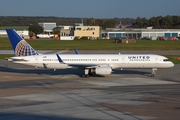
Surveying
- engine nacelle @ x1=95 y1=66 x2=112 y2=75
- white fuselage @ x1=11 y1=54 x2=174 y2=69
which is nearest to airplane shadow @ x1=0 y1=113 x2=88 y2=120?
engine nacelle @ x1=95 y1=66 x2=112 y2=75

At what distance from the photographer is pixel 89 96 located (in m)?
32.5

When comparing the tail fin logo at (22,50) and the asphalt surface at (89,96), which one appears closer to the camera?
the asphalt surface at (89,96)

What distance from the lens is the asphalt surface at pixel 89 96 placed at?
24828 millimetres

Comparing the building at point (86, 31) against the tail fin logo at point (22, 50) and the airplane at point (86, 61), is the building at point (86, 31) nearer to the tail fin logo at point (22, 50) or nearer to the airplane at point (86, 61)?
the tail fin logo at point (22, 50)

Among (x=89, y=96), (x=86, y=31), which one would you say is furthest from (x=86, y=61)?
(x=86, y=31)

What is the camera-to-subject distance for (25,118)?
23.6m

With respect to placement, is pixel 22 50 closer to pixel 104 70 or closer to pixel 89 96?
pixel 104 70

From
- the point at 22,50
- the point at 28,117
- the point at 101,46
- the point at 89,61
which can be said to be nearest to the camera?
the point at 28,117

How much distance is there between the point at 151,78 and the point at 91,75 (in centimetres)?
701

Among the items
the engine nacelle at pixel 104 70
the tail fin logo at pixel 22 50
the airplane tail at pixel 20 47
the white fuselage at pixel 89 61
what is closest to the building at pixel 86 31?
the airplane tail at pixel 20 47

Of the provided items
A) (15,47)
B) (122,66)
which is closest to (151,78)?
(122,66)

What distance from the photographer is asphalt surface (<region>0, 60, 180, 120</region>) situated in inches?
977

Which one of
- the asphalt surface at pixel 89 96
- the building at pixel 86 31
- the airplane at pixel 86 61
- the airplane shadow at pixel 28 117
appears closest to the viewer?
the airplane shadow at pixel 28 117

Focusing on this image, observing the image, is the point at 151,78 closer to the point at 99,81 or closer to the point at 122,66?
the point at 122,66
